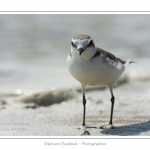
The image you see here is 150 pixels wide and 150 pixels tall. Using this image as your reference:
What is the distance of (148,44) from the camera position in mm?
10797

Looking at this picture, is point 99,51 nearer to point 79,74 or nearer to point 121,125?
point 79,74

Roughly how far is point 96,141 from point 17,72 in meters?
4.46

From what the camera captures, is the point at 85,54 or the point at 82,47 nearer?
the point at 82,47

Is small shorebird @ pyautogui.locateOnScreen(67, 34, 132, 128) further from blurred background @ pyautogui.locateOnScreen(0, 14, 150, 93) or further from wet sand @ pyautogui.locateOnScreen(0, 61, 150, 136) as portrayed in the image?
blurred background @ pyautogui.locateOnScreen(0, 14, 150, 93)

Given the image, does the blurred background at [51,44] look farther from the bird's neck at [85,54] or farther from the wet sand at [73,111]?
the bird's neck at [85,54]

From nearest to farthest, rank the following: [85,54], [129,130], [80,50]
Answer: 1. [80,50]
2. [85,54]
3. [129,130]

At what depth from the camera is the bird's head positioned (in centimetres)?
522

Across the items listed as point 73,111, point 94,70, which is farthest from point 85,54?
point 73,111

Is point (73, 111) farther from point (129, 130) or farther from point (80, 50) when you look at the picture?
point (80, 50)

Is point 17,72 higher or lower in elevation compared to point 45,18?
lower

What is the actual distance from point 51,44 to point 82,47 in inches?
260

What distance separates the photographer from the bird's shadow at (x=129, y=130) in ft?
18.1

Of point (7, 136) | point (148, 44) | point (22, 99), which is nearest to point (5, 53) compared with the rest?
point (22, 99)

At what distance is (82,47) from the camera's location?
522cm
